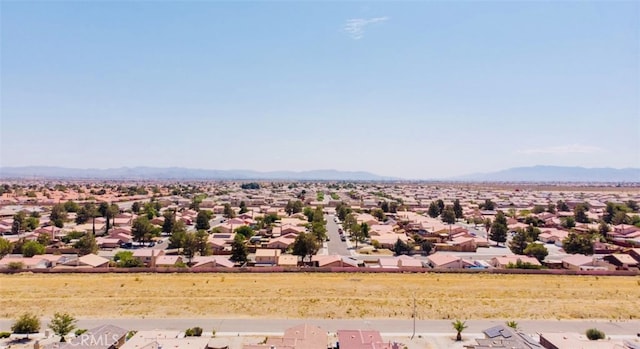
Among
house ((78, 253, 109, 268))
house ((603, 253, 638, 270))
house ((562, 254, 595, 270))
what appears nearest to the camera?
house ((78, 253, 109, 268))

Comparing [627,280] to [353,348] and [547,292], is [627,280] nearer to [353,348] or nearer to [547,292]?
[547,292]

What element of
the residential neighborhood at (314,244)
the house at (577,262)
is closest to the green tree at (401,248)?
the residential neighborhood at (314,244)

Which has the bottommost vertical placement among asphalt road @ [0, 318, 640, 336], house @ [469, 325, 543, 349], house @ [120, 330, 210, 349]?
asphalt road @ [0, 318, 640, 336]

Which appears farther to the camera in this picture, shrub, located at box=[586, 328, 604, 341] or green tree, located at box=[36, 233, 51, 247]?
green tree, located at box=[36, 233, 51, 247]

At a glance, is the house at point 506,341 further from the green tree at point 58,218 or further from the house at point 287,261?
the green tree at point 58,218

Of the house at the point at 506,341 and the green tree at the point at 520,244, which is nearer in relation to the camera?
the house at the point at 506,341

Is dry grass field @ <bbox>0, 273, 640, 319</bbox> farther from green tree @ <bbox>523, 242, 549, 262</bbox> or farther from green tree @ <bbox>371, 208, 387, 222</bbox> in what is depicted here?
green tree @ <bbox>371, 208, 387, 222</bbox>

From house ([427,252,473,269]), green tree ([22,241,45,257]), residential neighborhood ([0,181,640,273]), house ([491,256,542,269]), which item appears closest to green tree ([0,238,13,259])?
residential neighborhood ([0,181,640,273])
